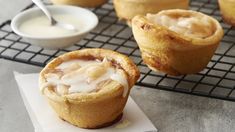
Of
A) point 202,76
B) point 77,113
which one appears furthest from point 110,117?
point 202,76

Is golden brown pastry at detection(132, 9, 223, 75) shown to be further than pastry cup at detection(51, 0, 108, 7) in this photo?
No

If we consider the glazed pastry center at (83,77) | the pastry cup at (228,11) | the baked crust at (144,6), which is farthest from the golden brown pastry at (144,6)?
the glazed pastry center at (83,77)

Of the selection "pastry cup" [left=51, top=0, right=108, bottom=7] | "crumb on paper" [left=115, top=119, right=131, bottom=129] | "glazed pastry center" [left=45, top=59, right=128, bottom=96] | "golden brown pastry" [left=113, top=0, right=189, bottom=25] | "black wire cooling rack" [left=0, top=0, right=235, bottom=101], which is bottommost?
"black wire cooling rack" [left=0, top=0, right=235, bottom=101]

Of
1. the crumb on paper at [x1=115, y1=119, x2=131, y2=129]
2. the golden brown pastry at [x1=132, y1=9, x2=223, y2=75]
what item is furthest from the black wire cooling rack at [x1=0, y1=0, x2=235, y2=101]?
the crumb on paper at [x1=115, y1=119, x2=131, y2=129]

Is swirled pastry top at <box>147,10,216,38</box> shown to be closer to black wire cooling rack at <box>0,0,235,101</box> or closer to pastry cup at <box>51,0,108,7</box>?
black wire cooling rack at <box>0,0,235,101</box>

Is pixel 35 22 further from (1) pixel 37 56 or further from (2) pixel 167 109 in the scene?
(2) pixel 167 109

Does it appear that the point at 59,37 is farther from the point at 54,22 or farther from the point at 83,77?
the point at 83,77
